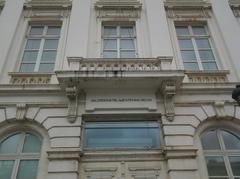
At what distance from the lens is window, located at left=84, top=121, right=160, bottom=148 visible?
7.84 meters

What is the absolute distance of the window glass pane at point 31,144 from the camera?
7.75 meters

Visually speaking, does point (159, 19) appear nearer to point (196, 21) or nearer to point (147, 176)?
point (196, 21)

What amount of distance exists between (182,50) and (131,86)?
298 centimetres

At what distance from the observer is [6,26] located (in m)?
10.4

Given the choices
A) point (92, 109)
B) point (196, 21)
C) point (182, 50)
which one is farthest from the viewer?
point (196, 21)

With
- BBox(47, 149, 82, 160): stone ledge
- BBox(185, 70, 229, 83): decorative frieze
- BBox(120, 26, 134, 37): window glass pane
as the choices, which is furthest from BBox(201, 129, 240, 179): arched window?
BBox(120, 26, 134, 37): window glass pane

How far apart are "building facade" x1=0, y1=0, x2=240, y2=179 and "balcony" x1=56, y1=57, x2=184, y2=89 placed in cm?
3

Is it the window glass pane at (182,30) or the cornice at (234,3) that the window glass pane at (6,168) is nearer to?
the window glass pane at (182,30)

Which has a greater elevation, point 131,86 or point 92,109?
point 131,86

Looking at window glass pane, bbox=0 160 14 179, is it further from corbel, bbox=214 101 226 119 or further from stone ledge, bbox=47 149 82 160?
corbel, bbox=214 101 226 119

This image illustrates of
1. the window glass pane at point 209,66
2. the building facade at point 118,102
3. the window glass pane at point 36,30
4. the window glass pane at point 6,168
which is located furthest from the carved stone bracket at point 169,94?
the window glass pane at point 36,30

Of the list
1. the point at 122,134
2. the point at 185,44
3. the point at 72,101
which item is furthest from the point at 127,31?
the point at 122,134

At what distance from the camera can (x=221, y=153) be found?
770 centimetres

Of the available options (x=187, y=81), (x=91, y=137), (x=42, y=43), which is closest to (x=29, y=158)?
(x=91, y=137)
